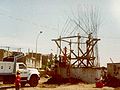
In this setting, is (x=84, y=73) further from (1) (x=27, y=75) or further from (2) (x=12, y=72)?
(2) (x=12, y=72)

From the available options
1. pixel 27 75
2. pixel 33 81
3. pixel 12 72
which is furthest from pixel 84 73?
pixel 12 72

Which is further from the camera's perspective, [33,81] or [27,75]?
[33,81]

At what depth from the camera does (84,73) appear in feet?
115

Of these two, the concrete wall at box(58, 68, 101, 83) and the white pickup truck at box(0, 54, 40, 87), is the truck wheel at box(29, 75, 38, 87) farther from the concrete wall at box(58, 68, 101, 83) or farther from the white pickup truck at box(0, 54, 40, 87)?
the concrete wall at box(58, 68, 101, 83)

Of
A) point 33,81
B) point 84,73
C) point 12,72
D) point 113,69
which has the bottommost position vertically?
point 33,81

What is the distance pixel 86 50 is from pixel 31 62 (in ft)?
124

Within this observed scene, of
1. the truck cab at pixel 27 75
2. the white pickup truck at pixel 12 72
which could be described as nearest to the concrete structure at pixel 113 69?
the truck cab at pixel 27 75

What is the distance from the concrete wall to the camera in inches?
1358

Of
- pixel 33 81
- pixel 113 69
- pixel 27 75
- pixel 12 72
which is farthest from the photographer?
pixel 113 69

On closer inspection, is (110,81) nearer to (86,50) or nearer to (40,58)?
(86,50)

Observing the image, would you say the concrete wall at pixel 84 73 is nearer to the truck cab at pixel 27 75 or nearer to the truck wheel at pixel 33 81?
the truck cab at pixel 27 75

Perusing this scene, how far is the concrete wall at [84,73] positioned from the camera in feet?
113

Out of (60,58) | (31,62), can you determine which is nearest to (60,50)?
(60,58)

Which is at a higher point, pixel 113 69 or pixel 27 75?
pixel 113 69
